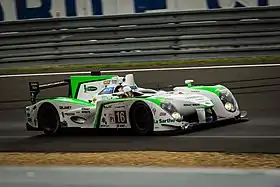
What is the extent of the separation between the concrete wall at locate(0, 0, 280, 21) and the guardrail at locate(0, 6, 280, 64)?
0.21 meters

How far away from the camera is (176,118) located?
1066 cm

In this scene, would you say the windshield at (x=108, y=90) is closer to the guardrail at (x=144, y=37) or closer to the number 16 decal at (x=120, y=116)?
the number 16 decal at (x=120, y=116)

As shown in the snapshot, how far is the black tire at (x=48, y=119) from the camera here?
1191 cm

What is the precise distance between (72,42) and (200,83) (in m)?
3.97

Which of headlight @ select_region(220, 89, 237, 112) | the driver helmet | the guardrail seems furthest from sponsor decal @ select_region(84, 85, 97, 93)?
the guardrail

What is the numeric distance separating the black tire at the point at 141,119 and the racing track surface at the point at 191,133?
0.25 meters

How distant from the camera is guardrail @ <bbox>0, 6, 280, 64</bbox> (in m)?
15.5

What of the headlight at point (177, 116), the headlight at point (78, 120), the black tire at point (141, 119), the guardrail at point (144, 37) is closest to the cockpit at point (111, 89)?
the headlight at point (78, 120)

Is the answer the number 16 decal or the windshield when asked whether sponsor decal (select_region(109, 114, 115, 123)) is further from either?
the windshield

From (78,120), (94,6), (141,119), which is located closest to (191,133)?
(141,119)

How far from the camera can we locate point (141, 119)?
11.0 metres

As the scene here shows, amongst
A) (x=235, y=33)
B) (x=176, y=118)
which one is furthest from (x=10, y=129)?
(x=235, y=33)

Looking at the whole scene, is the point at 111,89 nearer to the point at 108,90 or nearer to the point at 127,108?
the point at 108,90

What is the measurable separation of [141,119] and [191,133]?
2.74ft
